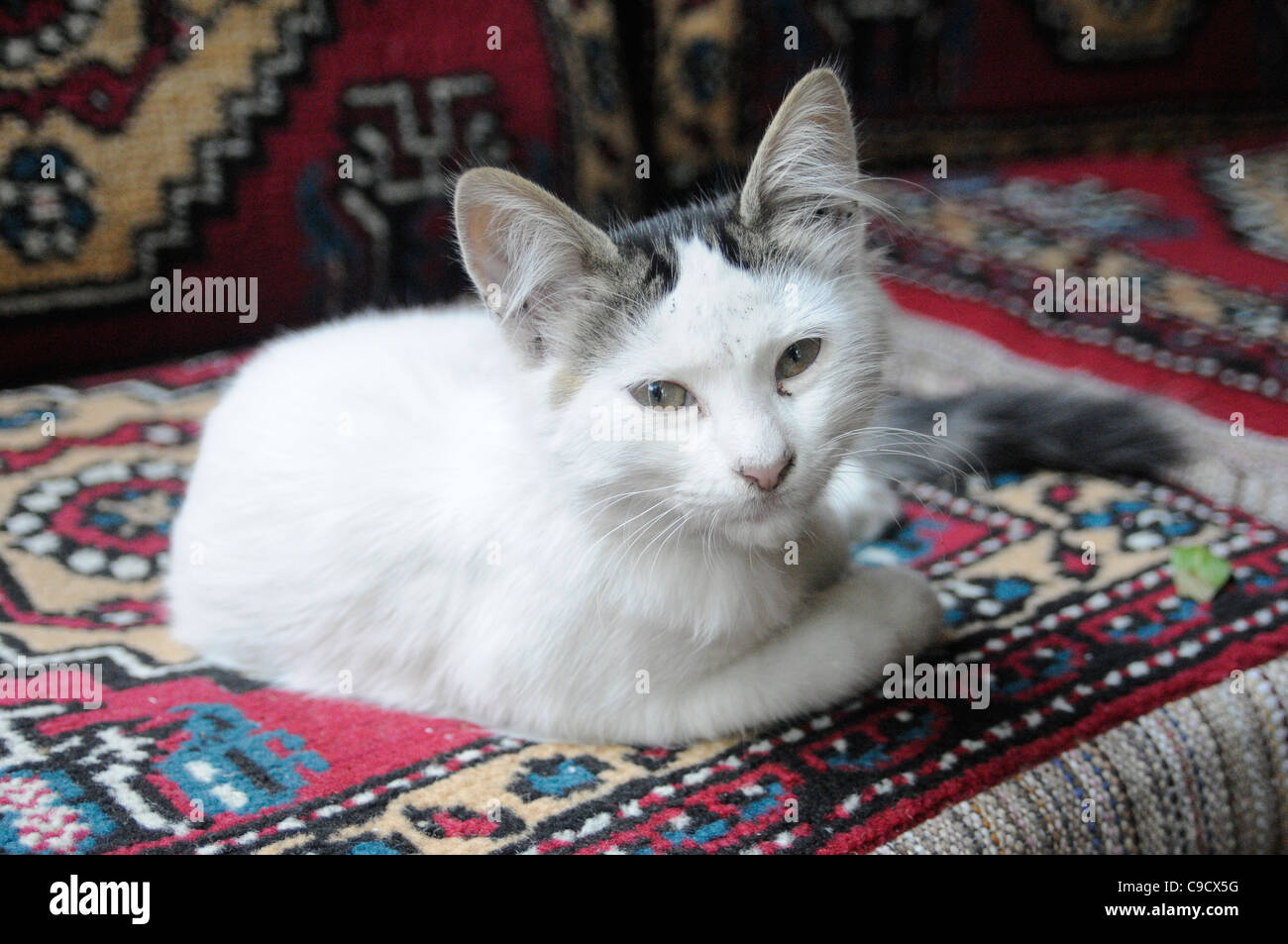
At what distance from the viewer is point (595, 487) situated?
103 cm

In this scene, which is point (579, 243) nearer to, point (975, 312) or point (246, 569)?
point (246, 569)

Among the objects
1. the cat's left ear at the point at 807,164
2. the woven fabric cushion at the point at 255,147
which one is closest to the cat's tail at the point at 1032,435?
the cat's left ear at the point at 807,164

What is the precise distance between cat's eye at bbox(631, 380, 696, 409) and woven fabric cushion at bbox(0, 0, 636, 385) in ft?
3.09

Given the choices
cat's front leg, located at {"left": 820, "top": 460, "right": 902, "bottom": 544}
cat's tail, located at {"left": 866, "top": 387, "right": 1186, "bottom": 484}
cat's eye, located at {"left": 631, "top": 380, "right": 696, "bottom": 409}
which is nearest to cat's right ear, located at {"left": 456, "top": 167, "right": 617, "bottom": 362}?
cat's eye, located at {"left": 631, "top": 380, "right": 696, "bottom": 409}

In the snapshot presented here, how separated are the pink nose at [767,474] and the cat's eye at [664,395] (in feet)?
0.32

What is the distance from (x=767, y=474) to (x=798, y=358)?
0.48 feet

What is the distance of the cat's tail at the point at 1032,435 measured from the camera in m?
1.50

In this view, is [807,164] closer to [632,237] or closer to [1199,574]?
[632,237]

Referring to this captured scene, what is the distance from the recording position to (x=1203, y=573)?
4.24 ft

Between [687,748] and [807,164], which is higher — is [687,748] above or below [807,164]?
below

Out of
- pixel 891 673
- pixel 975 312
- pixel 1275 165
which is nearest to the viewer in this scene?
pixel 891 673

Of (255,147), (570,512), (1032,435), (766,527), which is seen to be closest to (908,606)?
(766,527)

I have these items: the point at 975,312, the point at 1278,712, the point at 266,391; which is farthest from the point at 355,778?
the point at 975,312

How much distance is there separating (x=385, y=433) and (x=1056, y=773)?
74 cm
